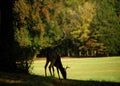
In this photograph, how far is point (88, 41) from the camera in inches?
2682

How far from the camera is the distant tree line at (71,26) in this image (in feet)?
188

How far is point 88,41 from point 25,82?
192 ft

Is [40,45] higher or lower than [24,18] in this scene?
lower

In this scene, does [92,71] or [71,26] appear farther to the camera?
[71,26]

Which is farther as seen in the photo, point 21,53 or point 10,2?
point 21,53

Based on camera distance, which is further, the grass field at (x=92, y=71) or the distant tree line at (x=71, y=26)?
the distant tree line at (x=71, y=26)

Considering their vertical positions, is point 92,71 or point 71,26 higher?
point 71,26

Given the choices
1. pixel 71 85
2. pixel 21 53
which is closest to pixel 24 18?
pixel 21 53

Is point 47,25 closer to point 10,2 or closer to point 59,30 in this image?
point 59,30

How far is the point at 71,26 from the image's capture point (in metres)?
68.6

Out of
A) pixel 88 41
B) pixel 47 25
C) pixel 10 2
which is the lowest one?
pixel 88 41

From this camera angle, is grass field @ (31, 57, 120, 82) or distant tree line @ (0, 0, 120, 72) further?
distant tree line @ (0, 0, 120, 72)

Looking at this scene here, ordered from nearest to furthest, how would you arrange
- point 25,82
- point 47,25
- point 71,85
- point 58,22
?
point 25,82 < point 71,85 < point 47,25 < point 58,22

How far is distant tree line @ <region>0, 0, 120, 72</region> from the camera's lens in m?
57.4
